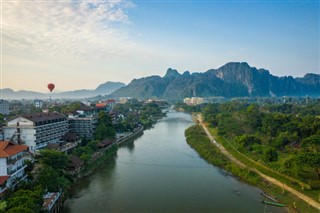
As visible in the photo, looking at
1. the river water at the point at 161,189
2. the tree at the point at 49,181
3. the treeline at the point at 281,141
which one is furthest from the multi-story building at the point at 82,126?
the treeline at the point at 281,141

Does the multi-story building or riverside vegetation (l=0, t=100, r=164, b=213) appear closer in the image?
riverside vegetation (l=0, t=100, r=164, b=213)

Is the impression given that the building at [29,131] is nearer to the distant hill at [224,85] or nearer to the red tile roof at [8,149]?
the red tile roof at [8,149]

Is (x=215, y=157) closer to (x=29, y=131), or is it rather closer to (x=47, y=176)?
(x=47, y=176)

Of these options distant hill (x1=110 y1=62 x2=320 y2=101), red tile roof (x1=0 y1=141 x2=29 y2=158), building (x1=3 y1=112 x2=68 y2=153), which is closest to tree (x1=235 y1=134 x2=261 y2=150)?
building (x1=3 y1=112 x2=68 y2=153)

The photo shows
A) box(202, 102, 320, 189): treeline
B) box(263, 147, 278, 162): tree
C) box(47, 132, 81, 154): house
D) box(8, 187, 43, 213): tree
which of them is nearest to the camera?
box(8, 187, 43, 213): tree

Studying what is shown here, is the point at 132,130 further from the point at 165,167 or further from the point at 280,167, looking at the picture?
the point at 280,167

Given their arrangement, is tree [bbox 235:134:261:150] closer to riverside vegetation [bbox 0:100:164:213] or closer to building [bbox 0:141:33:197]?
riverside vegetation [bbox 0:100:164:213]

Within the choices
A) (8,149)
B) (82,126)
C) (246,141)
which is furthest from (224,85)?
(8,149)
